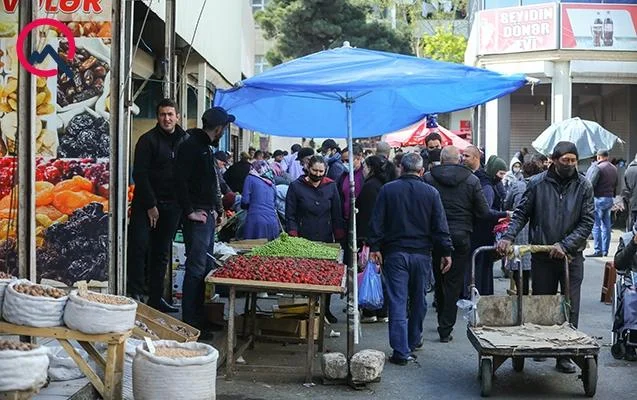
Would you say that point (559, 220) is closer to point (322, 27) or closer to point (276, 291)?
point (276, 291)

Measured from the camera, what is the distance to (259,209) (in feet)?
41.3

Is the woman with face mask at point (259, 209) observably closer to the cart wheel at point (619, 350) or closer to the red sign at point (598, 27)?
the cart wheel at point (619, 350)

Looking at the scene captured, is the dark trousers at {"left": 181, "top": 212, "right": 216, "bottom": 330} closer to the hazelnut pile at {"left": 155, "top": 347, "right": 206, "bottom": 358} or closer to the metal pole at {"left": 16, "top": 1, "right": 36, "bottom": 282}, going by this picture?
the metal pole at {"left": 16, "top": 1, "right": 36, "bottom": 282}

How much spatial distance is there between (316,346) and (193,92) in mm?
11915

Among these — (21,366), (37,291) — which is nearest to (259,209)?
(37,291)

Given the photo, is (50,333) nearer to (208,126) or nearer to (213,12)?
(208,126)

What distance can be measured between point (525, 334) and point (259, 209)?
5.32m

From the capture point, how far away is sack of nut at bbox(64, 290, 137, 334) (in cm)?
589

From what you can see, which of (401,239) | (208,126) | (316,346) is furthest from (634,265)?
(208,126)

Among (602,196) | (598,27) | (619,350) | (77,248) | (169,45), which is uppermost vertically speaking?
(598,27)

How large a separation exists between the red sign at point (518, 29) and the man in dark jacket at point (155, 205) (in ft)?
63.5

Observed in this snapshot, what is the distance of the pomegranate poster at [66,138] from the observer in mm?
8023

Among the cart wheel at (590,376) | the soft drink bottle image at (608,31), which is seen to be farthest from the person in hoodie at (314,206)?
the soft drink bottle image at (608,31)

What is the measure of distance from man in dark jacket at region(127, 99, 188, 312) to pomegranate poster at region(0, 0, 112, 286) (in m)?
1.09
